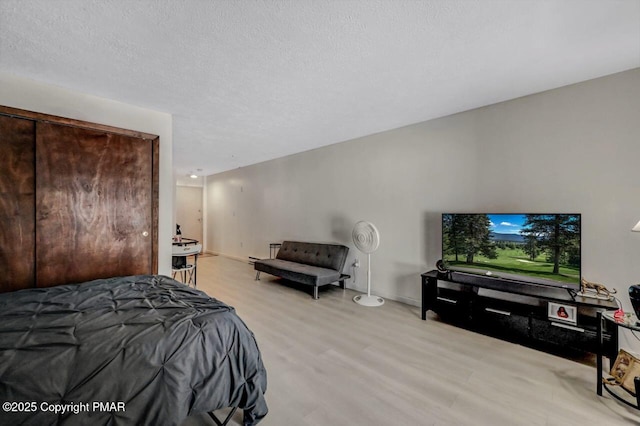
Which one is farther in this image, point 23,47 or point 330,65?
point 330,65

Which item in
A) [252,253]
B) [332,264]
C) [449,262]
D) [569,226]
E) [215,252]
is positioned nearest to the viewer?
[569,226]

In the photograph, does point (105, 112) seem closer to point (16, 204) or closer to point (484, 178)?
point (16, 204)

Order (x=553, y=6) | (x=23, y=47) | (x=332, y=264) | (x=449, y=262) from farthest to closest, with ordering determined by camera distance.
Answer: (x=332, y=264)
(x=449, y=262)
(x=23, y=47)
(x=553, y=6)

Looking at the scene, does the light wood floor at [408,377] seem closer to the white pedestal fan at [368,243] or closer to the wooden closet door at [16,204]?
the white pedestal fan at [368,243]

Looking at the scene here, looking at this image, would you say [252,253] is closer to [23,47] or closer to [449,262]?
[449,262]

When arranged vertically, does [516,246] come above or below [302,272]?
above

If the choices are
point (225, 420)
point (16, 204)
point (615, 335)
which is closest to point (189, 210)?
point (16, 204)

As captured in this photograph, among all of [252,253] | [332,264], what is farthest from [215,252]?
[332,264]

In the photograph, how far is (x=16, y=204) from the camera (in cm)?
238

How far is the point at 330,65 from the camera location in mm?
2225

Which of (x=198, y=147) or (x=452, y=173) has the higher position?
(x=198, y=147)

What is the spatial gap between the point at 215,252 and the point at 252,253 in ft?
6.82

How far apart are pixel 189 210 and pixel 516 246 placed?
8.34 meters

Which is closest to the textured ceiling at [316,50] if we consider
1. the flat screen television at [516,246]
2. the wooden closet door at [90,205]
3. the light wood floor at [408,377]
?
the wooden closet door at [90,205]
